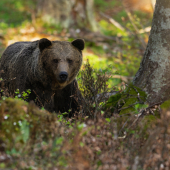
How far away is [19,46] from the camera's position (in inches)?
253

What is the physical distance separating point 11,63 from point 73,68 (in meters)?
1.75

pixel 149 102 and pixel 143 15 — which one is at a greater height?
pixel 143 15

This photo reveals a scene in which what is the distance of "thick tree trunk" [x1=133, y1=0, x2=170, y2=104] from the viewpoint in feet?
13.7

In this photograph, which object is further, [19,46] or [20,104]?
[19,46]

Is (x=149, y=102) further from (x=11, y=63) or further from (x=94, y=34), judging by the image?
(x=94, y=34)

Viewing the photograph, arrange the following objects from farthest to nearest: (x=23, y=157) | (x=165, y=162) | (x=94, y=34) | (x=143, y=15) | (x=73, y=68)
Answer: (x=143, y=15)
(x=94, y=34)
(x=73, y=68)
(x=165, y=162)
(x=23, y=157)

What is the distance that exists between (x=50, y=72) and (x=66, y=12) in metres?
9.11

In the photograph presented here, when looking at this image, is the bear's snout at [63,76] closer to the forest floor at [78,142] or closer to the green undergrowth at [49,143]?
the forest floor at [78,142]

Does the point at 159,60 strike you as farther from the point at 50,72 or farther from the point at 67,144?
the point at 67,144

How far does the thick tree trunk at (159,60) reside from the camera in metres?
4.18

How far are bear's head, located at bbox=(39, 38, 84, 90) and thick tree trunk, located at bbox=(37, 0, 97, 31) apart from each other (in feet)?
28.3

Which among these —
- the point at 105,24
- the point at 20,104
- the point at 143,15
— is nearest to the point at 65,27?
the point at 105,24

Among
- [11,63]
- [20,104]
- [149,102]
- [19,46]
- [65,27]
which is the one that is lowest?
[149,102]

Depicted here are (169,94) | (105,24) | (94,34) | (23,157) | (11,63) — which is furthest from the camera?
(105,24)
